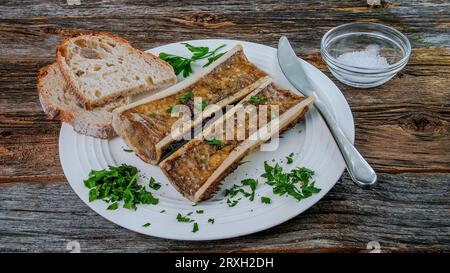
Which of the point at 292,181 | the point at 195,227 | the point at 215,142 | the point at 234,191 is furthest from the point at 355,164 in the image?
the point at 195,227

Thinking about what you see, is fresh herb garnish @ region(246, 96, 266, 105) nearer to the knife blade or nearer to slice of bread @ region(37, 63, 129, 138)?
the knife blade

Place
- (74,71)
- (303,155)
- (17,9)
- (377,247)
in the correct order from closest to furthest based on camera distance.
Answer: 1. (377,247)
2. (303,155)
3. (74,71)
4. (17,9)

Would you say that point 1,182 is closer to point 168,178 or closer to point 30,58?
point 168,178

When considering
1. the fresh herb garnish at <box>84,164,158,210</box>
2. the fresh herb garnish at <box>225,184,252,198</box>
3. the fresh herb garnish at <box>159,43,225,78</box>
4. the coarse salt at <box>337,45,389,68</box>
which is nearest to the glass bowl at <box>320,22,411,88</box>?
the coarse salt at <box>337,45,389,68</box>

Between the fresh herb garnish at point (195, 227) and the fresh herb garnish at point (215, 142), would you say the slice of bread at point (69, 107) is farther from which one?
the fresh herb garnish at point (195, 227)

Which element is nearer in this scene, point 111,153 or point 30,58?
point 111,153

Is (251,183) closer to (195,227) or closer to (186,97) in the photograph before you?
(195,227)

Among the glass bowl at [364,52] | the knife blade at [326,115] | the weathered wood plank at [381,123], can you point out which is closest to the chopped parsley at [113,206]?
the weathered wood plank at [381,123]

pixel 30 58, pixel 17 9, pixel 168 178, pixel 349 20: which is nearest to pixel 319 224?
pixel 168 178
